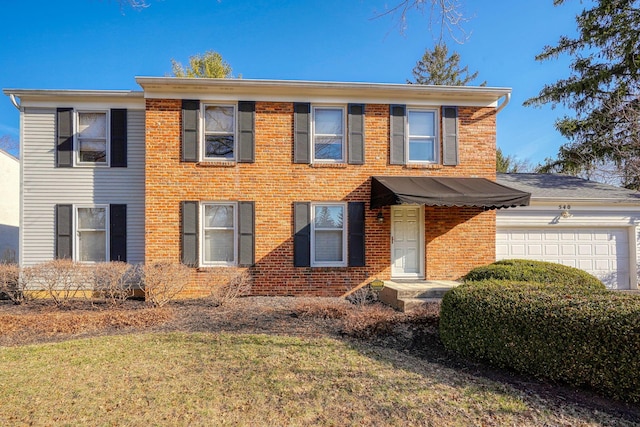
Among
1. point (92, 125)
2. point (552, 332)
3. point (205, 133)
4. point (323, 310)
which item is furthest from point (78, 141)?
point (552, 332)

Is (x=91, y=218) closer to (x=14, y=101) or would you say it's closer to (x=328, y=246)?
(x=14, y=101)

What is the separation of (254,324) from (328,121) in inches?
225

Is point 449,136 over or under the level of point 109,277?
over

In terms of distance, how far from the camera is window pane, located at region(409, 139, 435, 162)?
30.9 ft

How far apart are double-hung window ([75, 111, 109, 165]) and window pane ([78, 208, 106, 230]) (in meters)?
1.33

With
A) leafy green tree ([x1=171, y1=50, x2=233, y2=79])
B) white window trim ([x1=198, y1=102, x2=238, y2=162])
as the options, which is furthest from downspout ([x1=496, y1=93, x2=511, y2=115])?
leafy green tree ([x1=171, y1=50, x2=233, y2=79])

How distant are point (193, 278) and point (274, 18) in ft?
21.1

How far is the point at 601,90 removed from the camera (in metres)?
14.0

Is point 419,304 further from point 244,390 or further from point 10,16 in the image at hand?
point 10,16

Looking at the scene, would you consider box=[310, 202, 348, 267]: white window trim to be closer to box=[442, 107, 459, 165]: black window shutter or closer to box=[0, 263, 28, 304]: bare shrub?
box=[442, 107, 459, 165]: black window shutter

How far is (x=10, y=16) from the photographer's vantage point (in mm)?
6574

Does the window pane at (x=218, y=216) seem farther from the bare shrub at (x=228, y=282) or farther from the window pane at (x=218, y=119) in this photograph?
the window pane at (x=218, y=119)

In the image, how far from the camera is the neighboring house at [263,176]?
345 inches

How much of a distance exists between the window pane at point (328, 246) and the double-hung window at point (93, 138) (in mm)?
6276
